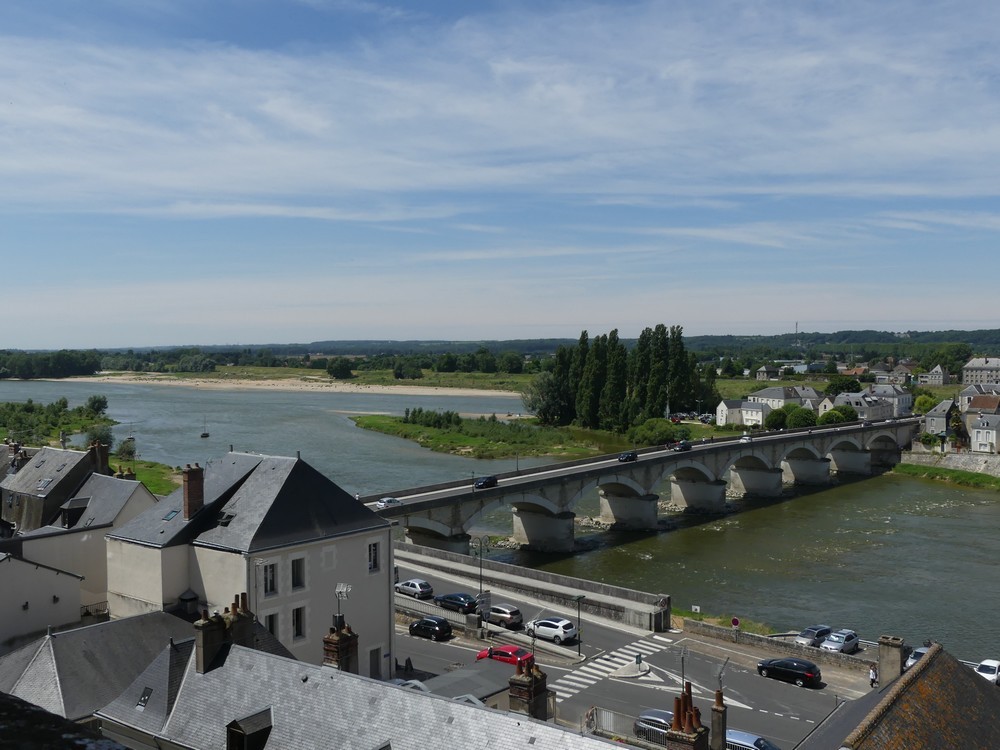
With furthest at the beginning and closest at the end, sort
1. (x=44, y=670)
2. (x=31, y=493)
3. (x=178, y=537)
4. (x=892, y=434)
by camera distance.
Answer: (x=892, y=434) < (x=31, y=493) < (x=178, y=537) < (x=44, y=670)

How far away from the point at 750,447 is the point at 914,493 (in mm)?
14276

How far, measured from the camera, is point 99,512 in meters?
28.2

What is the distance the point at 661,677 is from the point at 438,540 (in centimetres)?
2275

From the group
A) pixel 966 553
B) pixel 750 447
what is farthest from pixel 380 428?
pixel 966 553

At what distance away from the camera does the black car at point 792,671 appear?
985 inches

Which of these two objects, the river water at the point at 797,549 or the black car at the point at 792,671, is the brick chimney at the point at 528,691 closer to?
the black car at the point at 792,671

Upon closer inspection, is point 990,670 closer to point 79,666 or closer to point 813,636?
point 813,636

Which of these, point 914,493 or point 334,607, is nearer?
point 334,607

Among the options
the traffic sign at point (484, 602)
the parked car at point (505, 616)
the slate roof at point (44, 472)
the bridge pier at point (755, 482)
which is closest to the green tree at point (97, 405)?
the bridge pier at point (755, 482)

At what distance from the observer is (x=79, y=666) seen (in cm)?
1716

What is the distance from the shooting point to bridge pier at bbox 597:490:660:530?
56938mm

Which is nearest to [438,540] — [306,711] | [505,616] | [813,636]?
[505,616]

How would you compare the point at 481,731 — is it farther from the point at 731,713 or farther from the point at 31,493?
the point at 31,493

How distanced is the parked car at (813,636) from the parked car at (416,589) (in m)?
13.4
